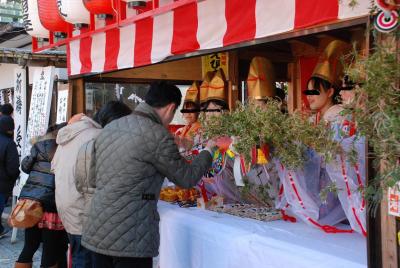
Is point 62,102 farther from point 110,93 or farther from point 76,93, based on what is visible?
point 110,93

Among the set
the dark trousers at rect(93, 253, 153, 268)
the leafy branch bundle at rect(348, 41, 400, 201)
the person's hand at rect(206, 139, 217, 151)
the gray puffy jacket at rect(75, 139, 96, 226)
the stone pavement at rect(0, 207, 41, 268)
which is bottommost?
the stone pavement at rect(0, 207, 41, 268)

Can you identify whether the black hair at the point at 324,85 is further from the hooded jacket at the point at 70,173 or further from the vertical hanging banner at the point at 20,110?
the vertical hanging banner at the point at 20,110

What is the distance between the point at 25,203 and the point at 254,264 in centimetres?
217

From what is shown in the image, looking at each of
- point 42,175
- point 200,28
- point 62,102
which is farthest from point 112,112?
point 62,102

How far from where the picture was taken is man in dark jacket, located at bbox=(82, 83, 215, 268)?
2.44 m

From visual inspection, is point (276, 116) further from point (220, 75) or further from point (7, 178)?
point (7, 178)

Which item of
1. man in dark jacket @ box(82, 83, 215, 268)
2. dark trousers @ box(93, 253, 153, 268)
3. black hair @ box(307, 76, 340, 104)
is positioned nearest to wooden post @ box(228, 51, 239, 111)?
black hair @ box(307, 76, 340, 104)

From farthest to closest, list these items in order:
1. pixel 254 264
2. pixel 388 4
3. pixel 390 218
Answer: pixel 254 264, pixel 390 218, pixel 388 4

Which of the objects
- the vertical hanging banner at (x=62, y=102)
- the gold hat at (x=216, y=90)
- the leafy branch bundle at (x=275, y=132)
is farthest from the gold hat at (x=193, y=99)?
the leafy branch bundle at (x=275, y=132)

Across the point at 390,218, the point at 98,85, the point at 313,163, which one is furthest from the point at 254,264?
Result: the point at 98,85

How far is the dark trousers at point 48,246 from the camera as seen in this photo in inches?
155

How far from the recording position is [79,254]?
339 centimetres

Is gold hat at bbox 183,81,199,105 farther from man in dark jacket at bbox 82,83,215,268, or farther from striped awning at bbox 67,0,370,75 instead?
man in dark jacket at bbox 82,83,215,268

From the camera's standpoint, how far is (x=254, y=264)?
2527mm
